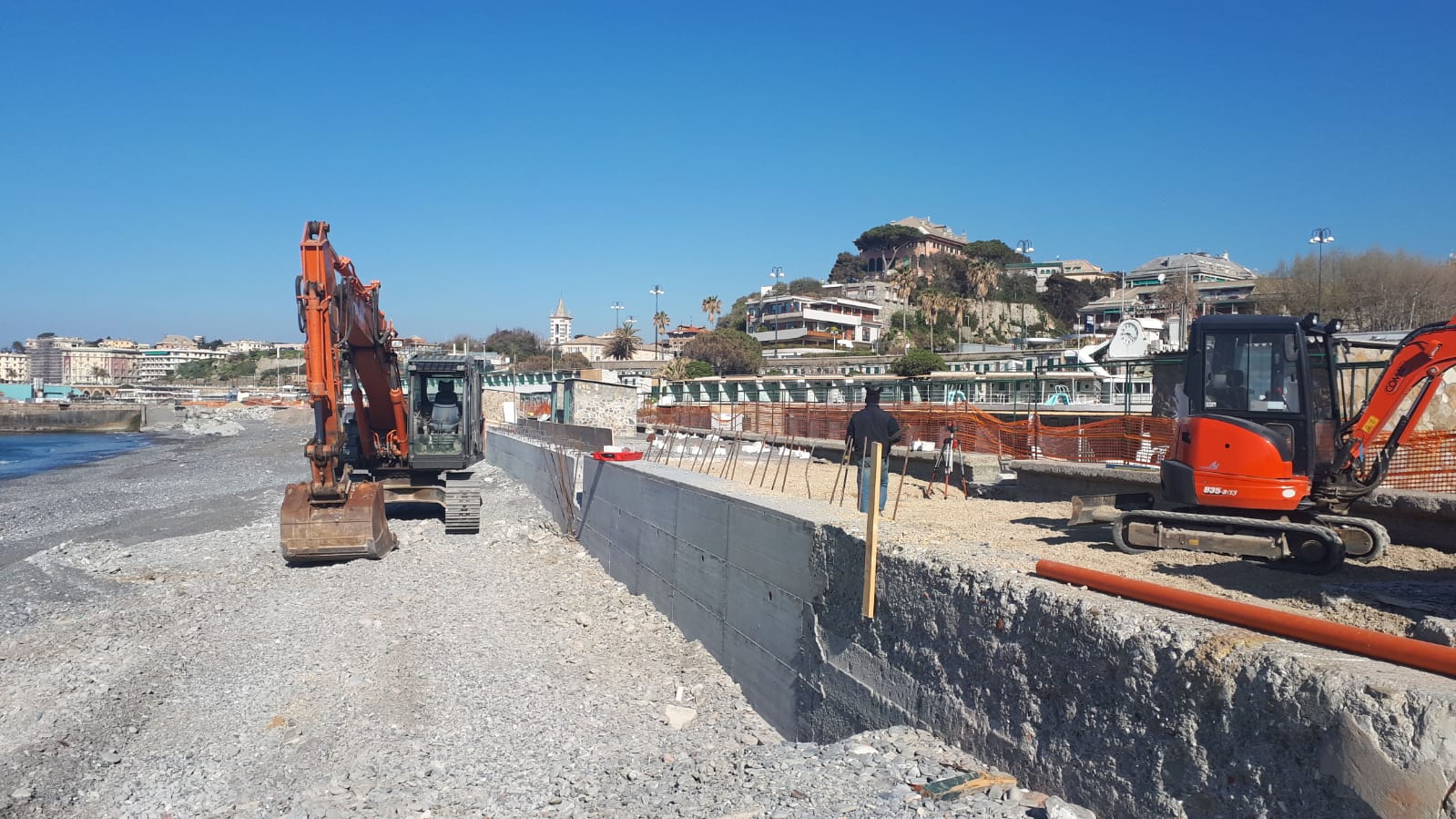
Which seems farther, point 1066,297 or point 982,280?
point 1066,297

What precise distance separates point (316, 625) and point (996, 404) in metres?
18.4

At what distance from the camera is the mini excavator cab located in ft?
24.9

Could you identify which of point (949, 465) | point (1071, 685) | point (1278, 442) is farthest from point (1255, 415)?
point (949, 465)

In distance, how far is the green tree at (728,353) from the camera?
73.2 meters

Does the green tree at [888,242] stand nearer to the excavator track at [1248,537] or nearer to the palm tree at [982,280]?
the palm tree at [982,280]

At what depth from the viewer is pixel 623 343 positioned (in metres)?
93.9

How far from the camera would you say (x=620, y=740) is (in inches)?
289

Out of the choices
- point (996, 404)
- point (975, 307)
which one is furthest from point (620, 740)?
point (975, 307)

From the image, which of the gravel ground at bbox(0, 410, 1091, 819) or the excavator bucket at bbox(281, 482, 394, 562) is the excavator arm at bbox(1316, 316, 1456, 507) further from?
the excavator bucket at bbox(281, 482, 394, 562)

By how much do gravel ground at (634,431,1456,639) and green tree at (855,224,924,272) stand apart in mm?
112635

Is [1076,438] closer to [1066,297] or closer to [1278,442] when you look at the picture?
[1278,442]

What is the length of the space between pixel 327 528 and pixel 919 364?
39857 mm

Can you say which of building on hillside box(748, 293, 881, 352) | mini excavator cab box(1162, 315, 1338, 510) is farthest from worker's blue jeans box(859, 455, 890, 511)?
building on hillside box(748, 293, 881, 352)

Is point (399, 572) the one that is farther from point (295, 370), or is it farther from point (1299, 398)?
point (295, 370)
